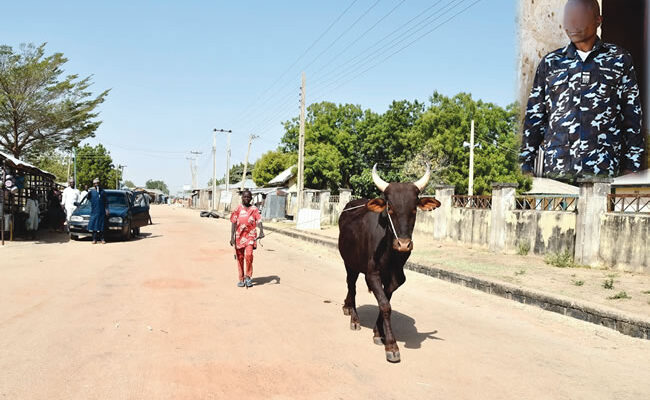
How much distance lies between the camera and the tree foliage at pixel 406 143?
144ft

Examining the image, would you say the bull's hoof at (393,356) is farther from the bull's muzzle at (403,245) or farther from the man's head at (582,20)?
the man's head at (582,20)

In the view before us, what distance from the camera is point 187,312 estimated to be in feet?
21.7

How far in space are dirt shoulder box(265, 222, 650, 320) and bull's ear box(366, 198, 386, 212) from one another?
13.8ft

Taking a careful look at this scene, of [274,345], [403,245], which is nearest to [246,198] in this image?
[274,345]

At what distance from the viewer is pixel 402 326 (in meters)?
6.50

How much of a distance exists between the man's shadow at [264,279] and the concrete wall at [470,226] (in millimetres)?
8762

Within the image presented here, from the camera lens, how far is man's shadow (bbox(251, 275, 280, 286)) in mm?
9516

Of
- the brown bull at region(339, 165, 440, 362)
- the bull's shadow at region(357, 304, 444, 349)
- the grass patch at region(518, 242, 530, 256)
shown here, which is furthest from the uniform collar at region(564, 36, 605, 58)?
the grass patch at region(518, 242, 530, 256)

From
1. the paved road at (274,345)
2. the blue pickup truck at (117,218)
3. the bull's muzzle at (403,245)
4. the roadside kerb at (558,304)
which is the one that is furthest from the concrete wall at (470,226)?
the bull's muzzle at (403,245)

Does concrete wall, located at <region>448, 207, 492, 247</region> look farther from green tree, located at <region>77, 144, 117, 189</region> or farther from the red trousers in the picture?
green tree, located at <region>77, 144, 117, 189</region>

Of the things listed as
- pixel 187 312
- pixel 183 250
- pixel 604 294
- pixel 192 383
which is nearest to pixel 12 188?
pixel 183 250

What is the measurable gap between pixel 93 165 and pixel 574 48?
8110 cm

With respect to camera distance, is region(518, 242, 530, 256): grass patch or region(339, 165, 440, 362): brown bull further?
region(518, 242, 530, 256): grass patch

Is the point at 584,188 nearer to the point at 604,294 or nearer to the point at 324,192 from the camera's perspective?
the point at 604,294
